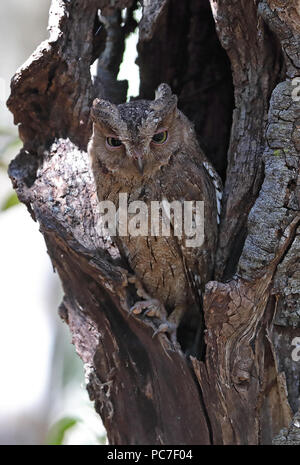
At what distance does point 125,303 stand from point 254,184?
2.65 feet

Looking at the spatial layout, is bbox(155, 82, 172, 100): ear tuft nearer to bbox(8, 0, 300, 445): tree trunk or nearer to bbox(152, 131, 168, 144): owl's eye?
bbox(152, 131, 168, 144): owl's eye

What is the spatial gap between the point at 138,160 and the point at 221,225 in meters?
0.50

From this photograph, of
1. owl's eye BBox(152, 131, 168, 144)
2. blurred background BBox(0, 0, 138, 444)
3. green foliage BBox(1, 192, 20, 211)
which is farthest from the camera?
blurred background BBox(0, 0, 138, 444)

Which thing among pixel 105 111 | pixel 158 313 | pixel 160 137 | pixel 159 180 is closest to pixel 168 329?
pixel 158 313

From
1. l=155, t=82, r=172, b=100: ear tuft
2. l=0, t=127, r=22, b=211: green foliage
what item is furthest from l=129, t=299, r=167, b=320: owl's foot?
l=155, t=82, r=172, b=100: ear tuft

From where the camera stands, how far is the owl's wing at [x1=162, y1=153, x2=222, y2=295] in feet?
9.17

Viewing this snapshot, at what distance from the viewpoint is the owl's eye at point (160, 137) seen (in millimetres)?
2724

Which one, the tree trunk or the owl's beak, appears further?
the owl's beak

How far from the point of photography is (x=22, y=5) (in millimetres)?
6938

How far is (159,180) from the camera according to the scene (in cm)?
281

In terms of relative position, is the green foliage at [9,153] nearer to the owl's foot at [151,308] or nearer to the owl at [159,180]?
the owl at [159,180]

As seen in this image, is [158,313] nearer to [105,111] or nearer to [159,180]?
[159,180]

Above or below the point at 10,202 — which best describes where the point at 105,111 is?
above

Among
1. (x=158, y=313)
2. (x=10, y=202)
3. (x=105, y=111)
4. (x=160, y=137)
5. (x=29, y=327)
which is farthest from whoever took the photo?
(x=29, y=327)
